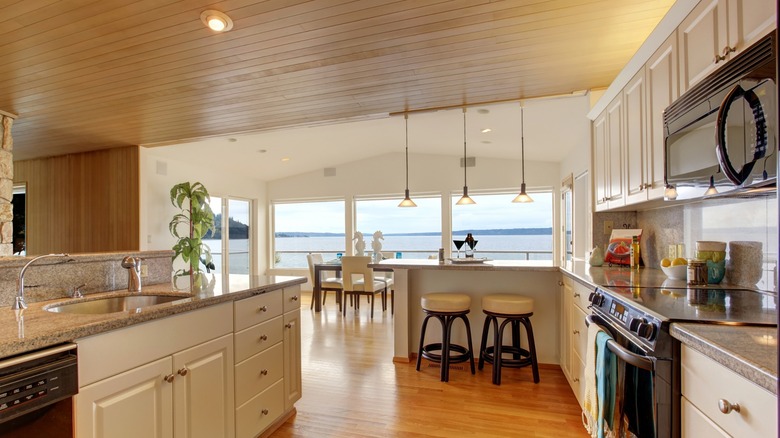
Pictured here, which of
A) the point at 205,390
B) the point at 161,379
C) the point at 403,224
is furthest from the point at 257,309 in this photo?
the point at 403,224

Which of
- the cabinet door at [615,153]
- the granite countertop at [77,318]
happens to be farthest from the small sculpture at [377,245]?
the granite countertop at [77,318]

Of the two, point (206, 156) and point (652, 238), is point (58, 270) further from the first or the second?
point (206, 156)

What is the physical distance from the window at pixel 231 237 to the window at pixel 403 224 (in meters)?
2.27

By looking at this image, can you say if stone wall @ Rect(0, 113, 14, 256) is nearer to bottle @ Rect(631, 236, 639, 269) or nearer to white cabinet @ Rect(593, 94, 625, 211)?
white cabinet @ Rect(593, 94, 625, 211)

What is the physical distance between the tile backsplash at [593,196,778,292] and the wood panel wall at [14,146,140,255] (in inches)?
215

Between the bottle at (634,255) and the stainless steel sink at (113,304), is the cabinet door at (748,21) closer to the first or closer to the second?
the bottle at (634,255)

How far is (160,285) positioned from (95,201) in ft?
12.1

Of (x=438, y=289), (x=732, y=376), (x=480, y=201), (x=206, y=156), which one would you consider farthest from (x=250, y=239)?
(x=732, y=376)

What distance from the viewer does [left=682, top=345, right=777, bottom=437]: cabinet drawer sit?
31.0 inches

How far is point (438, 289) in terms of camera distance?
11.6 feet

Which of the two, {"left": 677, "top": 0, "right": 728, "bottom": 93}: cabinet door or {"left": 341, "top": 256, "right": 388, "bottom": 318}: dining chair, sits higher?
{"left": 677, "top": 0, "right": 728, "bottom": 93}: cabinet door

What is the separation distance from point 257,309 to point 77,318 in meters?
0.85

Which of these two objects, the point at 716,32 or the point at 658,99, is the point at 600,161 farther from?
the point at 716,32

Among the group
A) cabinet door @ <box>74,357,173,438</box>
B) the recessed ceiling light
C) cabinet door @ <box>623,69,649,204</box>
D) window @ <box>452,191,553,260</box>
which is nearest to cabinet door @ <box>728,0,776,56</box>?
cabinet door @ <box>623,69,649,204</box>
